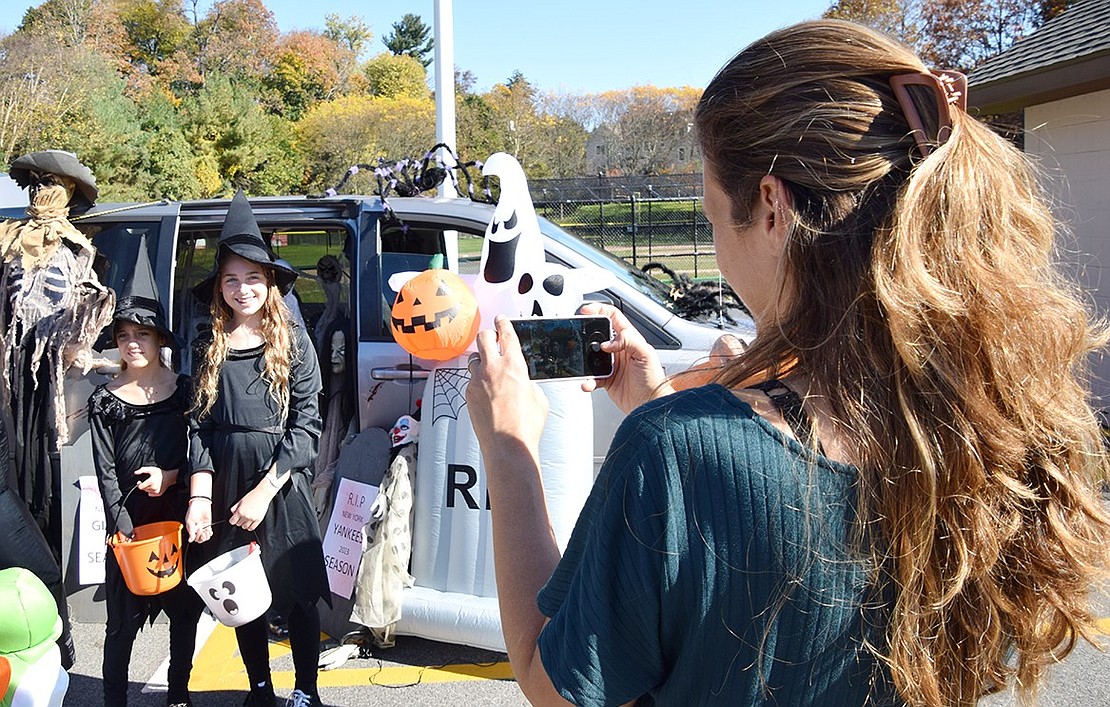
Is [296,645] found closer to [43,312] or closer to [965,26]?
[43,312]

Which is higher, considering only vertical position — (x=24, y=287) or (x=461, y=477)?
(x=24, y=287)

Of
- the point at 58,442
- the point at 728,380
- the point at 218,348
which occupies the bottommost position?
the point at 58,442

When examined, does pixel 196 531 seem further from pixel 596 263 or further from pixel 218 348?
pixel 596 263

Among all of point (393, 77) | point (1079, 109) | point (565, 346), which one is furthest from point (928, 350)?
point (393, 77)

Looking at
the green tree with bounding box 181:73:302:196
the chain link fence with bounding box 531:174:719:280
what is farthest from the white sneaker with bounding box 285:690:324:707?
the green tree with bounding box 181:73:302:196

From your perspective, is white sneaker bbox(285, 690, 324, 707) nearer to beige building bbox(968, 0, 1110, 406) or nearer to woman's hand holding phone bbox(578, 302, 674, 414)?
woman's hand holding phone bbox(578, 302, 674, 414)

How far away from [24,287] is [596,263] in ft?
8.61

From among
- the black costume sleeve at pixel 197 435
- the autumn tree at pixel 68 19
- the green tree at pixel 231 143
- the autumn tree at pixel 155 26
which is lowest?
the black costume sleeve at pixel 197 435

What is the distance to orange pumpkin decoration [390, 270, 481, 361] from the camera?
3.53 m

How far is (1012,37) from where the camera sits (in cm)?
2702

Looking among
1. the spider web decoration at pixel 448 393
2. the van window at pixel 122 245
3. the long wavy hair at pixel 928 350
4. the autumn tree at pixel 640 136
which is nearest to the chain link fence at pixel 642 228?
the van window at pixel 122 245

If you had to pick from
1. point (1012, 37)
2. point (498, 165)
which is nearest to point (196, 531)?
point (498, 165)

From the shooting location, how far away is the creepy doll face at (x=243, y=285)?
323 cm

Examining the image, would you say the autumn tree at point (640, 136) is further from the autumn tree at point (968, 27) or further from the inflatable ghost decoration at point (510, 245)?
the inflatable ghost decoration at point (510, 245)
